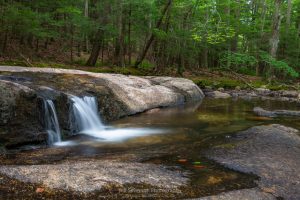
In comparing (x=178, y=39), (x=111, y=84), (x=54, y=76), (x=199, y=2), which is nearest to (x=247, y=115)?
(x=111, y=84)

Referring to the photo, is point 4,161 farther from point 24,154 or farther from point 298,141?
point 298,141

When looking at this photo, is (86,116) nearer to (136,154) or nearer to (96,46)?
(136,154)

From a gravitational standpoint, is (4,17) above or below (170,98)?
above

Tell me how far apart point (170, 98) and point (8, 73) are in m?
7.38

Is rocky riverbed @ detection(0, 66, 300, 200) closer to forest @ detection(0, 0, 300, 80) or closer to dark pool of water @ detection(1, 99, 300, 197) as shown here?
dark pool of water @ detection(1, 99, 300, 197)

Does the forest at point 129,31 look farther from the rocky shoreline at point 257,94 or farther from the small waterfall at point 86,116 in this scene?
the small waterfall at point 86,116

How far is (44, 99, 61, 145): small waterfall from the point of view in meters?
7.99

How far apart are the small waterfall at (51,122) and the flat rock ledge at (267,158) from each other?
3.69 meters

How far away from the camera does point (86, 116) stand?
9.78 m

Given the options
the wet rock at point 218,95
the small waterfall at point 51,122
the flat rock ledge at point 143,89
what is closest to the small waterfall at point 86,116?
the small waterfall at point 51,122

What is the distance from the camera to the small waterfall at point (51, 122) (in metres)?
7.99

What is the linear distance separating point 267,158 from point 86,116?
17.5ft

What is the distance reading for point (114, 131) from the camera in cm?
946

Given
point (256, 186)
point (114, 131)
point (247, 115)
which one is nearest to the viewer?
point (256, 186)
